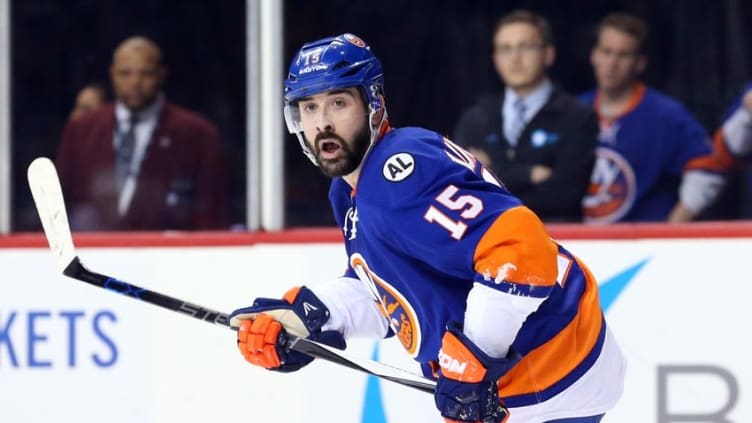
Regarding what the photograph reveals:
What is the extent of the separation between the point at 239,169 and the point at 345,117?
53.8 inches

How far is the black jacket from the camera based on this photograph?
12.2ft

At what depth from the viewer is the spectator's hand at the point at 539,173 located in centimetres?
374

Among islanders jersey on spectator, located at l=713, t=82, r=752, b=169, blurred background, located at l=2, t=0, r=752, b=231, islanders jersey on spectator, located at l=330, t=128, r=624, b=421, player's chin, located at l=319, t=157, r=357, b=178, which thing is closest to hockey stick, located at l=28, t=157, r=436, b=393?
islanders jersey on spectator, located at l=330, t=128, r=624, b=421

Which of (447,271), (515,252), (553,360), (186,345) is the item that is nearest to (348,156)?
(447,271)

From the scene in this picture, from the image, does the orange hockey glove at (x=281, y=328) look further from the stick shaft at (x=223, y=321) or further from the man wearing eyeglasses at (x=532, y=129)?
the man wearing eyeglasses at (x=532, y=129)

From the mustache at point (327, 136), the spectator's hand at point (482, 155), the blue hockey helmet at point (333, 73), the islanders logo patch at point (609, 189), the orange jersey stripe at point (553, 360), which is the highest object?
the blue hockey helmet at point (333, 73)

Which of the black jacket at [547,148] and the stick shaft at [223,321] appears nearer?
the stick shaft at [223,321]

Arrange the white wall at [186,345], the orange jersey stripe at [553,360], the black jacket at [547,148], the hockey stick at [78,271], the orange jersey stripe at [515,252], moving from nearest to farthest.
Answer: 1. the orange jersey stripe at [515,252]
2. the orange jersey stripe at [553,360]
3. the hockey stick at [78,271]
4. the white wall at [186,345]
5. the black jacket at [547,148]

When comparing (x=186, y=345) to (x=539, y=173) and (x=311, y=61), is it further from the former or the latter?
(x=311, y=61)

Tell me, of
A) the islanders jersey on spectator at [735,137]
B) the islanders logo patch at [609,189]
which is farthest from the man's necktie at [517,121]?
the islanders jersey on spectator at [735,137]

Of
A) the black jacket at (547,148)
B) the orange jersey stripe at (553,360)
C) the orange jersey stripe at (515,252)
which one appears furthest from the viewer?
the black jacket at (547,148)

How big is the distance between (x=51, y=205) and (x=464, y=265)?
1057mm

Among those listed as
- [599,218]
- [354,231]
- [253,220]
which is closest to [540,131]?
[599,218]

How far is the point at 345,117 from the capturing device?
99.7 inches
